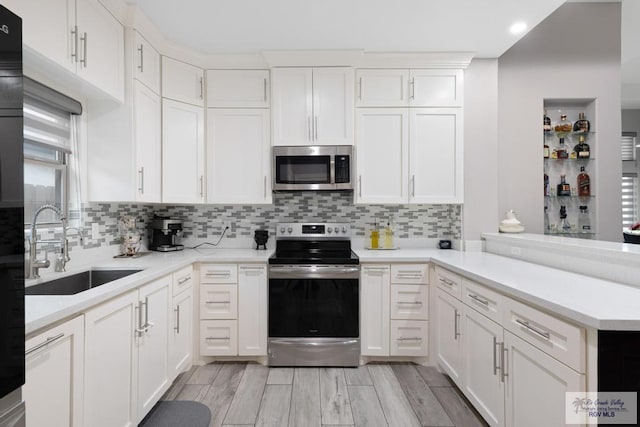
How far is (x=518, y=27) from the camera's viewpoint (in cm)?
243

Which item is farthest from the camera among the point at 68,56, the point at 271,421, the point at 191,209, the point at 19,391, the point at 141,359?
the point at 191,209

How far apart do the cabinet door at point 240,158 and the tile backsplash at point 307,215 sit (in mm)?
309

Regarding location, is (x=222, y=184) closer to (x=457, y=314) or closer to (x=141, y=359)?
(x=141, y=359)

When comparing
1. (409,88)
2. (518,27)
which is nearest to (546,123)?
(518,27)

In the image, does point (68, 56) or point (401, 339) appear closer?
point (68, 56)

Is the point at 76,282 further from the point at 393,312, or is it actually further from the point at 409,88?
the point at 409,88

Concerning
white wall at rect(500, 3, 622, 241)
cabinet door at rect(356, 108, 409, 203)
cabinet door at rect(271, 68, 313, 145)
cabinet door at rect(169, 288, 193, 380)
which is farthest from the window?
white wall at rect(500, 3, 622, 241)

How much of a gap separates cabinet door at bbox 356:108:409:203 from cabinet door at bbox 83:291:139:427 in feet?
6.44

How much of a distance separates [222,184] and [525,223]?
2922 mm

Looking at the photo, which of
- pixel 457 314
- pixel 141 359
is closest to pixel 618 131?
pixel 457 314

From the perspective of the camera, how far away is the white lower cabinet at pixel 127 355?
4.58 feet

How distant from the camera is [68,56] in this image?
1659 millimetres

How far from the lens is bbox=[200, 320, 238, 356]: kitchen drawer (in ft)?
8.70

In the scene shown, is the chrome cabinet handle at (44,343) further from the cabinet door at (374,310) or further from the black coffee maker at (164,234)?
the cabinet door at (374,310)
